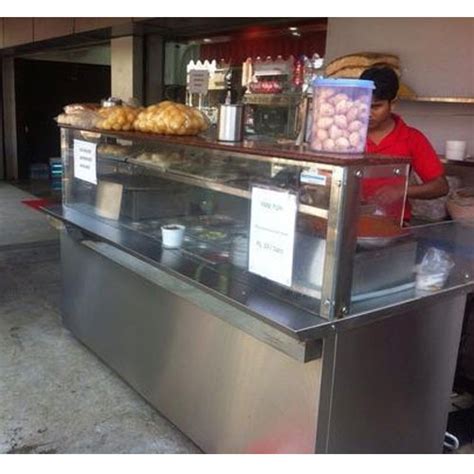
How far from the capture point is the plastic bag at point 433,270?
1849 millimetres

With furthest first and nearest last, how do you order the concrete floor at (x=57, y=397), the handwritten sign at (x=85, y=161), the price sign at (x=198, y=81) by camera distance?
1. the price sign at (x=198, y=81)
2. the handwritten sign at (x=85, y=161)
3. the concrete floor at (x=57, y=397)

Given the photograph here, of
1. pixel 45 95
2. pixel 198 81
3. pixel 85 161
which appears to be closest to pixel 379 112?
pixel 85 161

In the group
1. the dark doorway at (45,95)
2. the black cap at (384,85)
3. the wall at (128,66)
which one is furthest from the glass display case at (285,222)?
the dark doorway at (45,95)

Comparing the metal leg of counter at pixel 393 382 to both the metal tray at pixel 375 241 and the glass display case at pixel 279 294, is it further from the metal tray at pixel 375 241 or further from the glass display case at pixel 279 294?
the metal tray at pixel 375 241

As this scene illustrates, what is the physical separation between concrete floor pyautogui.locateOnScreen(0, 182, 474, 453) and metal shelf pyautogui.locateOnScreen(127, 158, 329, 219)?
1107 mm

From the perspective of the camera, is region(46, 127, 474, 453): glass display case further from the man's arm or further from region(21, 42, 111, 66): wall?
region(21, 42, 111, 66): wall

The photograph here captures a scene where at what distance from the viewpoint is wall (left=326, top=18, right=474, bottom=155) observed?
11.2 feet

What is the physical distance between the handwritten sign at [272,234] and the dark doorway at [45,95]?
29.5 feet

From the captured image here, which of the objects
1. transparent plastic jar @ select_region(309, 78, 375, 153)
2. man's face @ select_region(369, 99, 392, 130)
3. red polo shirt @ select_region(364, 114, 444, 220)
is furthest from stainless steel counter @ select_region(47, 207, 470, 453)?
man's face @ select_region(369, 99, 392, 130)

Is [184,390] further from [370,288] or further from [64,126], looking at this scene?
[64,126]

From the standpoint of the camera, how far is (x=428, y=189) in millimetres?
2541

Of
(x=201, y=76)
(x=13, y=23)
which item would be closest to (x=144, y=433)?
(x=201, y=76)

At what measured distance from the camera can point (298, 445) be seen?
1794 millimetres

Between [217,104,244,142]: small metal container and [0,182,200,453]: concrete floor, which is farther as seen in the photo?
[0,182,200,453]: concrete floor
